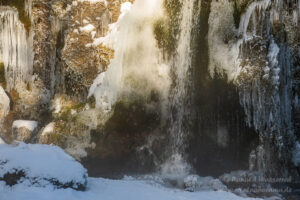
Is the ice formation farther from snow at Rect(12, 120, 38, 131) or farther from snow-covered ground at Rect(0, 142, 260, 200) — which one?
snow-covered ground at Rect(0, 142, 260, 200)

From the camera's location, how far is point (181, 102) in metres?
10.1

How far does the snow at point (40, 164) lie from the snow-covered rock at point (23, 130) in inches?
142

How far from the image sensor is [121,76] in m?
10.0

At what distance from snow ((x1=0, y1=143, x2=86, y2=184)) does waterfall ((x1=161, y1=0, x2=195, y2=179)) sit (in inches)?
161

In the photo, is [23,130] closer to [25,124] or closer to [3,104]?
[25,124]

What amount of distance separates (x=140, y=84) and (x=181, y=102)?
4.64 ft

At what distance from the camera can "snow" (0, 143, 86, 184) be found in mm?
5723

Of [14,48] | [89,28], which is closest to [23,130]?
[14,48]

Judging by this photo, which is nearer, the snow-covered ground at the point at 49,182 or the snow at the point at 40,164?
the snow-covered ground at the point at 49,182

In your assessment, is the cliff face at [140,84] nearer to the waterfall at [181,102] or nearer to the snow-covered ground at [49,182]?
the waterfall at [181,102]

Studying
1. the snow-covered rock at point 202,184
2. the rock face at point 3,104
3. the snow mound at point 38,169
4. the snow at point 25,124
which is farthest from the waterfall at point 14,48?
the snow-covered rock at point 202,184

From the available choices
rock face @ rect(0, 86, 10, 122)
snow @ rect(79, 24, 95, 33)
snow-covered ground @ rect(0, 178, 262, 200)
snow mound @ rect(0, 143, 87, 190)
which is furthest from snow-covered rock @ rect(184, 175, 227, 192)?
rock face @ rect(0, 86, 10, 122)

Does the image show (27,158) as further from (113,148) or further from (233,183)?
(233,183)

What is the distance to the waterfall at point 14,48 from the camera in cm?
1018
